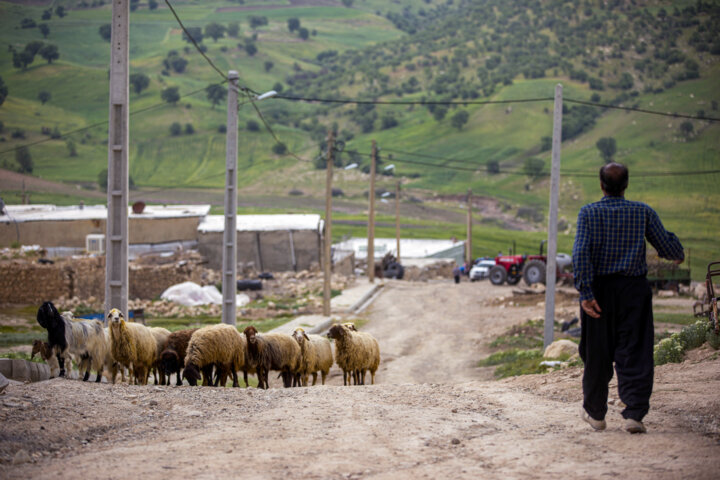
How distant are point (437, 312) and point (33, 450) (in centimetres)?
2859

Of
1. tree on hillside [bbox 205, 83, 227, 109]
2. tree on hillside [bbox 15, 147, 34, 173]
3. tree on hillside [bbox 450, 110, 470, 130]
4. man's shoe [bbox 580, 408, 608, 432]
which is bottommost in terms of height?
man's shoe [bbox 580, 408, 608, 432]

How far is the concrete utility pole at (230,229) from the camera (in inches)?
779

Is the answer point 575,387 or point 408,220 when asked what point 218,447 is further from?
point 408,220

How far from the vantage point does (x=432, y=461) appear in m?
6.47

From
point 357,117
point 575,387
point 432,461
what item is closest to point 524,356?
point 575,387

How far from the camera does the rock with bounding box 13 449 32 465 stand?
6659 mm

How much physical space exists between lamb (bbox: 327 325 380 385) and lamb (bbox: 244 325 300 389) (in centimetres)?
85

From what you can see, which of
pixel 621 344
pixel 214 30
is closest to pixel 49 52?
pixel 214 30

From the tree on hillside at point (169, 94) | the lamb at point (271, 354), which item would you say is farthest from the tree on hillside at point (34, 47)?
the lamb at point (271, 354)

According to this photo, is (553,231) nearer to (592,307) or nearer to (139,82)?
(592,307)

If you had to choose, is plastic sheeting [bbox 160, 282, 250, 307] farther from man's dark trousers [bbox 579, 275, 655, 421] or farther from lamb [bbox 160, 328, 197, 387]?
man's dark trousers [bbox 579, 275, 655, 421]

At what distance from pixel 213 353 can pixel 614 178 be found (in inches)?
310

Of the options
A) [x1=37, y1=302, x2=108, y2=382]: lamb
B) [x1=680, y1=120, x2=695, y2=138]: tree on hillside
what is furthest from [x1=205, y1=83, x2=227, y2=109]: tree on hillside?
[x1=37, y1=302, x2=108, y2=382]: lamb

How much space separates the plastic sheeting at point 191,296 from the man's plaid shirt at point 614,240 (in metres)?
30.8
